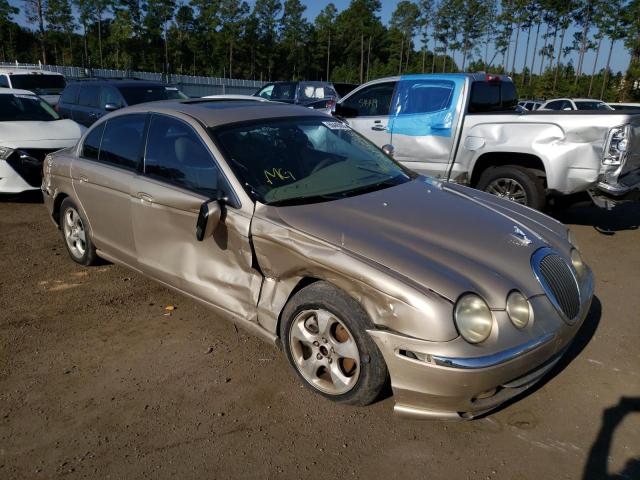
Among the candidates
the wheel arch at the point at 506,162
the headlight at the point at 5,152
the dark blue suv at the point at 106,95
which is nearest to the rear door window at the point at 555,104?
the dark blue suv at the point at 106,95

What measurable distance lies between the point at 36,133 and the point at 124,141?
14.0 feet

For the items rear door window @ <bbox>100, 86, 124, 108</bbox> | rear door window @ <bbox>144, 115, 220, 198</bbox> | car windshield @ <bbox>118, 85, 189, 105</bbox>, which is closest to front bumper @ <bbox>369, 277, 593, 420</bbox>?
rear door window @ <bbox>144, 115, 220, 198</bbox>

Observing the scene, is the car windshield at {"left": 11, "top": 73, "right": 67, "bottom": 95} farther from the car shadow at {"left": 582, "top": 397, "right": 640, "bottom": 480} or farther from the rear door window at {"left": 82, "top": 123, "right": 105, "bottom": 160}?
the car shadow at {"left": 582, "top": 397, "right": 640, "bottom": 480}

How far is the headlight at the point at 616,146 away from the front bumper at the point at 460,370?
355 cm

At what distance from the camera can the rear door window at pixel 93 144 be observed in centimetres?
464

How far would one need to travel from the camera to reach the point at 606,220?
23.4 feet

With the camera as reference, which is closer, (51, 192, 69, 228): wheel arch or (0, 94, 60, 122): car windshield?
(51, 192, 69, 228): wheel arch

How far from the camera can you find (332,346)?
2.89 metres

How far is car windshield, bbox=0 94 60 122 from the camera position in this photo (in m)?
8.15

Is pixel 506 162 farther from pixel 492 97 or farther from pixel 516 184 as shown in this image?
pixel 492 97

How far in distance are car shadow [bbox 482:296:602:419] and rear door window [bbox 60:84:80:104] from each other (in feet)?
37.0

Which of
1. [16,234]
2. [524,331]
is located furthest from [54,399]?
[16,234]

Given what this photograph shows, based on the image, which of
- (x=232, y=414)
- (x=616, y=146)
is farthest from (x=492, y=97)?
(x=232, y=414)

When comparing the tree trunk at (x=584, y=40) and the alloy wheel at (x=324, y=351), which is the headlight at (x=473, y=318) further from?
the tree trunk at (x=584, y=40)
